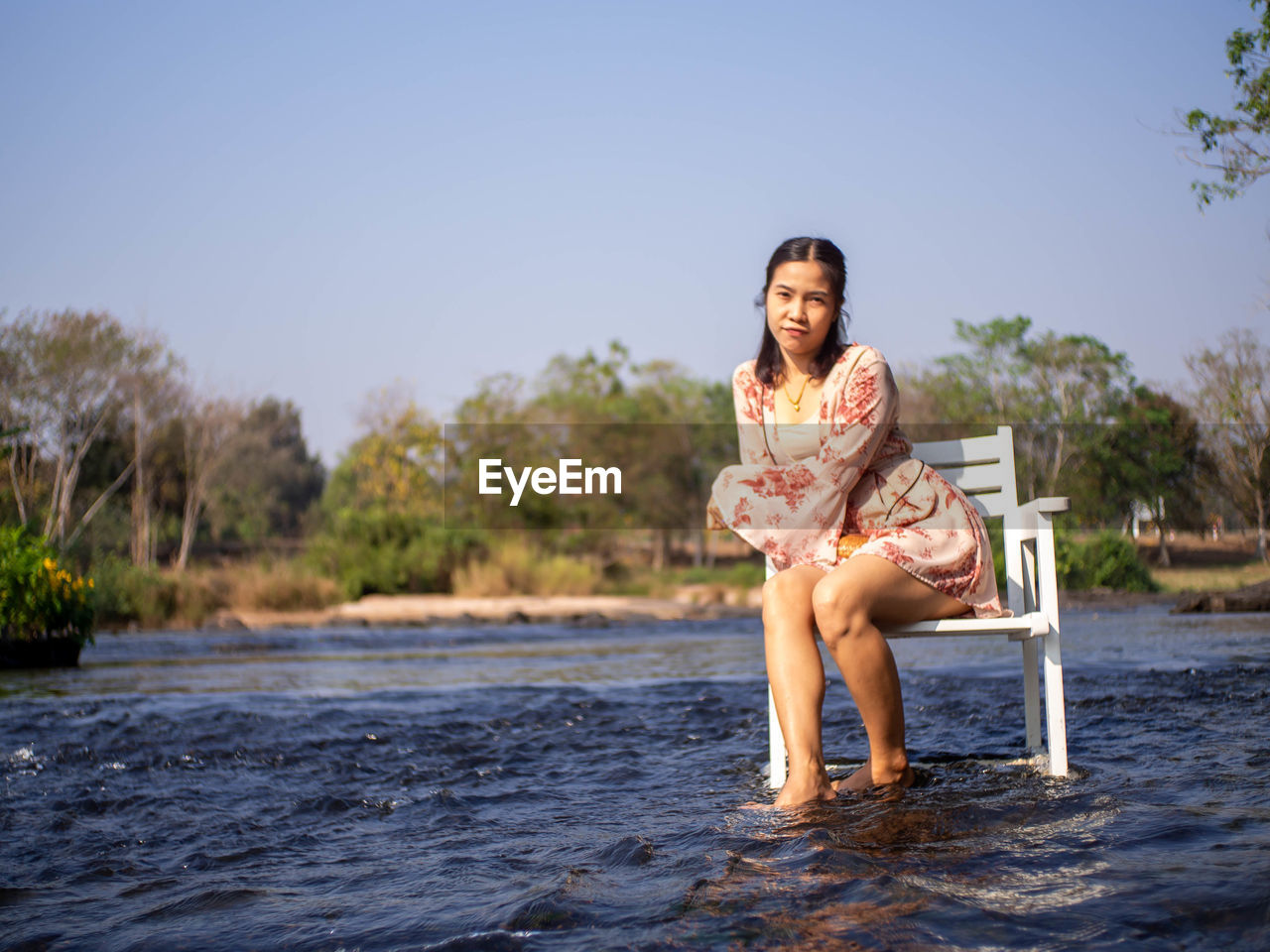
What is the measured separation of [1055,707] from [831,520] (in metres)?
0.67

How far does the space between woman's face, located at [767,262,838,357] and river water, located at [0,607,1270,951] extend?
3.44ft

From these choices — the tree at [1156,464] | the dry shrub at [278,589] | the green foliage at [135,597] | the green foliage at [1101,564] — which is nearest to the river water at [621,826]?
the tree at [1156,464]

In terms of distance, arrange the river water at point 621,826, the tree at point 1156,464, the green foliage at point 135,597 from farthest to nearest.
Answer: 1. the green foliage at point 135,597
2. the tree at point 1156,464
3. the river water at point 621,826

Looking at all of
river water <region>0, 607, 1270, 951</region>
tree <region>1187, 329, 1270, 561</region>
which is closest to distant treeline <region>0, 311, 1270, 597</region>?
tree <region>1187, 329, 1270, 561</region>

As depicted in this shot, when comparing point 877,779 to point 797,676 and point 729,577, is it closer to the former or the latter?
point 797,676

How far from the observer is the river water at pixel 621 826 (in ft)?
4.77

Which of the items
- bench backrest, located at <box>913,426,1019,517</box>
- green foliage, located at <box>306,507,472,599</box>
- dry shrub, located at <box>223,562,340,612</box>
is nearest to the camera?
bench backrest, located at <box>913,426,1019,517</box>

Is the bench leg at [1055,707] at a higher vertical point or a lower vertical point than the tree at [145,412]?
lower

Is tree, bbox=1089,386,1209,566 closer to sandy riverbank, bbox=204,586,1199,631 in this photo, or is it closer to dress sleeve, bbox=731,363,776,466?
sandy riverbank, bbox=204,586,1199,631

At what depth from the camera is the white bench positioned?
2312mm

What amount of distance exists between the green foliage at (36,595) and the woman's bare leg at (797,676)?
6.44 meters

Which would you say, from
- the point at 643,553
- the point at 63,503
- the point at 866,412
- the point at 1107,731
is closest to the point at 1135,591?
the point at 1107,731

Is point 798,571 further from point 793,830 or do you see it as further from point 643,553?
point 643,553

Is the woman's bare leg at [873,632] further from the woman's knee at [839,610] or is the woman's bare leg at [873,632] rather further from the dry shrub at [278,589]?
the dry shrub at [278,589]
